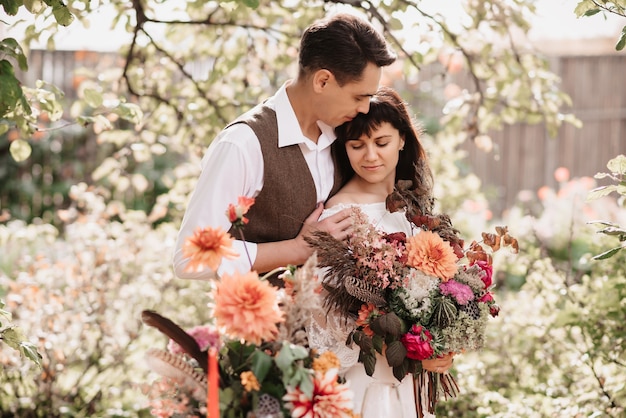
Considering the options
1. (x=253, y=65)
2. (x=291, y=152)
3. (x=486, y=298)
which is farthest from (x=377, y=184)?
(x=253, y=65)

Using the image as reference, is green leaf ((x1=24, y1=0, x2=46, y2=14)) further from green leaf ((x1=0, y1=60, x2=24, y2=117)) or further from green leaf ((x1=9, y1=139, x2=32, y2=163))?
green leaf ((x1=9, y1=139, x2=32, y2=163))

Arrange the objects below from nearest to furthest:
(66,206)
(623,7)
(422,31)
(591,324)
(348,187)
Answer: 1. (623,7)
2. (348,187)
3. (591,324)
4. (422,31)
5. (66,206)

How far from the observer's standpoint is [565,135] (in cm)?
931

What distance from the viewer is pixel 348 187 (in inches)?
121

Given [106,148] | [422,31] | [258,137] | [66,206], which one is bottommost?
[66,206]

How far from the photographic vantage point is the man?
2633mm

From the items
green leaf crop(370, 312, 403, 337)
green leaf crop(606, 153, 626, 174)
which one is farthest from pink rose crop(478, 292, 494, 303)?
green leaf crop(606, 153, 626, 174)

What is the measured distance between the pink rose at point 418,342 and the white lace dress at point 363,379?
242 millimetres

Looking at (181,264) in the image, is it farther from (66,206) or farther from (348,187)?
(66,206)

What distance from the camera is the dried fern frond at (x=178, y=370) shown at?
196cm

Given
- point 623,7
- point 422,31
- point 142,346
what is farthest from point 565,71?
point 623,7

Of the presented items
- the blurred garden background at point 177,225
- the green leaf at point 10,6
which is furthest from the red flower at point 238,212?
the blurred garden background at point 177,225

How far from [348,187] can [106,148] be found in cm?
631

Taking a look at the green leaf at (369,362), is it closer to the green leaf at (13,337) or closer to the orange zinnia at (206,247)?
the orange zinnia at (206,247)
